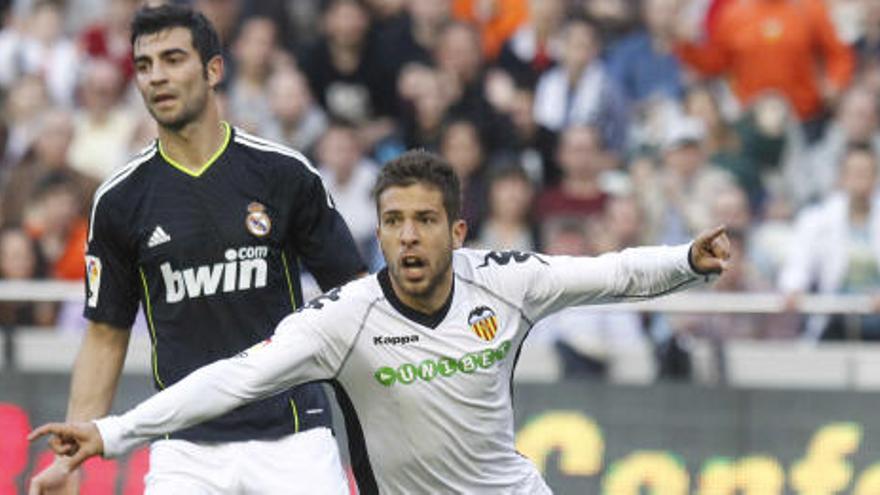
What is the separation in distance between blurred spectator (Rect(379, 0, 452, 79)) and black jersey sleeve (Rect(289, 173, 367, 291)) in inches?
296

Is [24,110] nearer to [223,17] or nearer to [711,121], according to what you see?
[223,17]

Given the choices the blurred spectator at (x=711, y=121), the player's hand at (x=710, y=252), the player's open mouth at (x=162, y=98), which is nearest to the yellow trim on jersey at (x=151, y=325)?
the player's open mouth at (x=162, y=98)

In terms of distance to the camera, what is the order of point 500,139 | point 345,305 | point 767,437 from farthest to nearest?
point 500,139 < point 767,437 < point 345,305

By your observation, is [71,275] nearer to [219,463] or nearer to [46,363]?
[46,363]

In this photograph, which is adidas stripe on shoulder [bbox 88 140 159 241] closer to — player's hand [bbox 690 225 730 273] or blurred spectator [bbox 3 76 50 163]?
player's hand [bbox 690 225 730 273]

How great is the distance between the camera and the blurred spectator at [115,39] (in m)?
16.6

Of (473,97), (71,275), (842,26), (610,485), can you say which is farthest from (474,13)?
(610,485)

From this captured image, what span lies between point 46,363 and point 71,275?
1026 millimetres

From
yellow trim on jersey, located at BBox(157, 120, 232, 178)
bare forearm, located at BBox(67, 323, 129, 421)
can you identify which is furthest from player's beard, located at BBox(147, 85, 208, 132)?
bare forearm, located at BBox(67, 323, 129, 421)

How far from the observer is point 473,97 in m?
15.3

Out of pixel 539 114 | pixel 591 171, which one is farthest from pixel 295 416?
pixel 539 114

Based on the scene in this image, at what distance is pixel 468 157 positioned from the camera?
47.9ft

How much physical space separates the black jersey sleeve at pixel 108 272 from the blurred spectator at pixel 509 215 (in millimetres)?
5846

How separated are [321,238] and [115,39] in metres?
8.97
